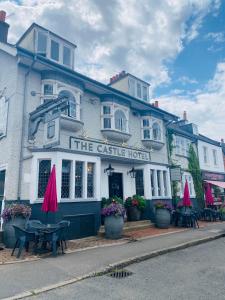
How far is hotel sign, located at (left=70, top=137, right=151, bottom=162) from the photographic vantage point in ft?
39.4

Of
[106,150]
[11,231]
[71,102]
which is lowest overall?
A: [11,231]

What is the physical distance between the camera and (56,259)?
294 inches

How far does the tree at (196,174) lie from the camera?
21547 millimetres

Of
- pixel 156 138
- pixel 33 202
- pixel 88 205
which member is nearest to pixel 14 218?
pixel 33 202

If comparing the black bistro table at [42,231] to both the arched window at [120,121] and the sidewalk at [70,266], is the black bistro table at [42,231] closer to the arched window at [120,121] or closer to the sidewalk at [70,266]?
the sidewalk at [70,266]

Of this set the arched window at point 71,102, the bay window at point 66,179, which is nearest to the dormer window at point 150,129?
the arched window at point 71,102

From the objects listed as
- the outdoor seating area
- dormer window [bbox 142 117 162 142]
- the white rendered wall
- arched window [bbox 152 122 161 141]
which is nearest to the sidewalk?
the outdoor seating area

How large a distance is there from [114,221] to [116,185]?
4.41 m

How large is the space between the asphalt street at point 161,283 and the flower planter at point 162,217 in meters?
6.52

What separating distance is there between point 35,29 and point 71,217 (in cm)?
1075

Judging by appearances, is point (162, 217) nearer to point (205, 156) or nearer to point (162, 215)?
A: point (162, 215)

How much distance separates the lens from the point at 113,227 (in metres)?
10.9

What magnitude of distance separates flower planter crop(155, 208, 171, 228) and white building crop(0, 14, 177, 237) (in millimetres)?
1047

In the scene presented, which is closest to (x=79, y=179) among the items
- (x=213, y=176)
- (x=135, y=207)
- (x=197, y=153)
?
(x=135, y=207)
